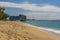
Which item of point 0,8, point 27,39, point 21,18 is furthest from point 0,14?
point 27,39

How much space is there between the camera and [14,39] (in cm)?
1271

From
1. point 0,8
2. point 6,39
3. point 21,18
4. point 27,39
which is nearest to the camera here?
point 6,39

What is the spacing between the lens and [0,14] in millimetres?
86000

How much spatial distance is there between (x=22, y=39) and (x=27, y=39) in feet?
1.36

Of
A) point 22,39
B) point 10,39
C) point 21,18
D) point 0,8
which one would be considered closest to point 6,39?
point 10,39

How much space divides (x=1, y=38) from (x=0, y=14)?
74507 mm

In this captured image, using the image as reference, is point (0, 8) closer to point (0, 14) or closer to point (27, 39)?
point (0, 14)

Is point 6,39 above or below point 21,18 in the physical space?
above

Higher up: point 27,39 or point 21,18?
point 27,39

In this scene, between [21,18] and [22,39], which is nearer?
[22,39]

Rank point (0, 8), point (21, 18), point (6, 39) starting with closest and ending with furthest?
point (6, 39)
point (0, 8)
point (21, 18)

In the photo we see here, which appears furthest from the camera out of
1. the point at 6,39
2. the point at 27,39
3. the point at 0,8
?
the point at 0,8

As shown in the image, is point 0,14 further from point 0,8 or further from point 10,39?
point 10,39

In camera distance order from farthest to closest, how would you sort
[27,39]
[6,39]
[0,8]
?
1. [0,8]
2. [27,39]
3. [6,39]
